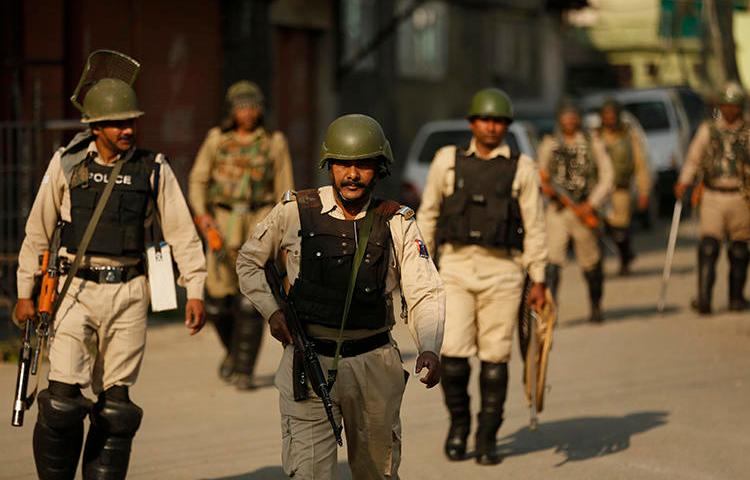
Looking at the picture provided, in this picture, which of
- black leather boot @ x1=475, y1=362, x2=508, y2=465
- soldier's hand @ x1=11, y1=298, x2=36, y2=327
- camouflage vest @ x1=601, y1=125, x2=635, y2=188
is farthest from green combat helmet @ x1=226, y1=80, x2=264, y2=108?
camouflage vest @ x1=601, y1=125, x2=635, y2=188

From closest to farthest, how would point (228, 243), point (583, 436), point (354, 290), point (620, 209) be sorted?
point (354, 290) → point (583, 436) → point (228, 243) → point (620, 209)

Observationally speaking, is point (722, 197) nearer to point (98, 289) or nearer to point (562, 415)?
point (562, 415)

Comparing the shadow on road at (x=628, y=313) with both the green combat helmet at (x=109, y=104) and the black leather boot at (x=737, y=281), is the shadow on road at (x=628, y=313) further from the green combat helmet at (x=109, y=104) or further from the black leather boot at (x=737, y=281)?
the green combat helmet at (x=109, y=104)

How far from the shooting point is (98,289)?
21.6ft

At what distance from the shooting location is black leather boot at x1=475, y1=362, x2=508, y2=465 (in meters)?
7.98

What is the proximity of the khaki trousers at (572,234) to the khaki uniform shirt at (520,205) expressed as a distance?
212 inches

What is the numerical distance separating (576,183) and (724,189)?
1.32 meters

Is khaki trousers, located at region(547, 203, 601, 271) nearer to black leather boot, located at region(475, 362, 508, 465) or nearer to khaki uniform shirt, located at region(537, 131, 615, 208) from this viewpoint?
khaki uniform shirt, located at region(537, 131, 615, 208)

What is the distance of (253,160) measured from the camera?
1013cm

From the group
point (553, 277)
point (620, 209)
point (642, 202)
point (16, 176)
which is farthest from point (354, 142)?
point (620, 209)

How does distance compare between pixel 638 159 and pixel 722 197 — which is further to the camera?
pixel 638 159

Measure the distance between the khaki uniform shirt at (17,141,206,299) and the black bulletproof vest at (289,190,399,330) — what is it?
46.5 inches

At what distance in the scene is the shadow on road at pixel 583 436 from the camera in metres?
8.37

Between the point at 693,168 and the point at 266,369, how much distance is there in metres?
Result: 4.71
